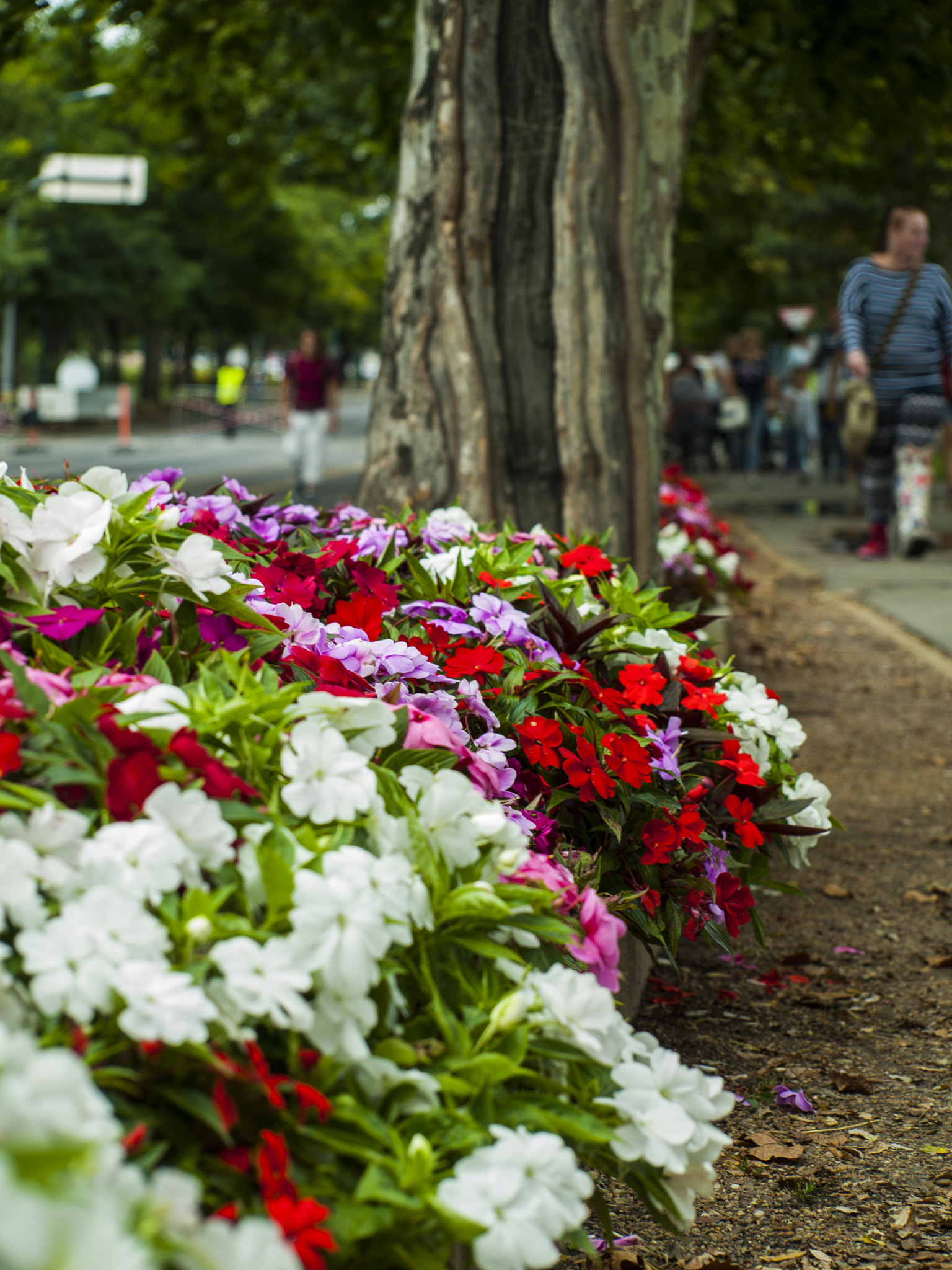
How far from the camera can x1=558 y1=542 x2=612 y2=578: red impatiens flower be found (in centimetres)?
292

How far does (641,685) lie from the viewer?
7.72 feet

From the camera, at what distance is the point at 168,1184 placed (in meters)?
0.94

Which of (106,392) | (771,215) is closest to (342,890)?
(771,215)

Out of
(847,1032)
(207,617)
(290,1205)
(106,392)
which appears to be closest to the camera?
(290,1205)

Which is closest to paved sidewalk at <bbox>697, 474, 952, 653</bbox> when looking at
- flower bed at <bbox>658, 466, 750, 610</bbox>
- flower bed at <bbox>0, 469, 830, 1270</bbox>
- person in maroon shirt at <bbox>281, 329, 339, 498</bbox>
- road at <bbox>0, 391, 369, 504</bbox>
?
flower bed at <bbox>658, 466, 750, 610</bbox>

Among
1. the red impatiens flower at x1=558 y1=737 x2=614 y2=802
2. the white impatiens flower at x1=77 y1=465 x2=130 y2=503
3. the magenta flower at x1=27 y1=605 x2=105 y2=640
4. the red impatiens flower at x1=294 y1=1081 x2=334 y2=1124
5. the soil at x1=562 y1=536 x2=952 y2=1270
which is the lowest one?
the soil at x1=562 y1=536 x2=952 y2=1270

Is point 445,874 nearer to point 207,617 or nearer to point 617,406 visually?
point 207,617

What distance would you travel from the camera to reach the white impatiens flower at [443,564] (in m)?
2.61

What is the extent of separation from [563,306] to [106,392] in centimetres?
3631

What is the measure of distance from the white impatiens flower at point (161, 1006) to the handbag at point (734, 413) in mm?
18581

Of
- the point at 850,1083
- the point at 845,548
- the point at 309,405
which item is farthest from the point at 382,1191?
the point at 309,405

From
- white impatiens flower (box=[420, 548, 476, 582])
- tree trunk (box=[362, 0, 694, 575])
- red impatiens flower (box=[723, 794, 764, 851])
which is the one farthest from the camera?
tree trunk (box=[362, 0, 694, 575])

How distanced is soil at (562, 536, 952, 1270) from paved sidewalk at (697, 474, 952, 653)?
2.44 m

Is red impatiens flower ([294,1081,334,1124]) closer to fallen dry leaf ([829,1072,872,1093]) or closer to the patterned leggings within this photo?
fallen dry leaf ([829,1072,872,1093])
